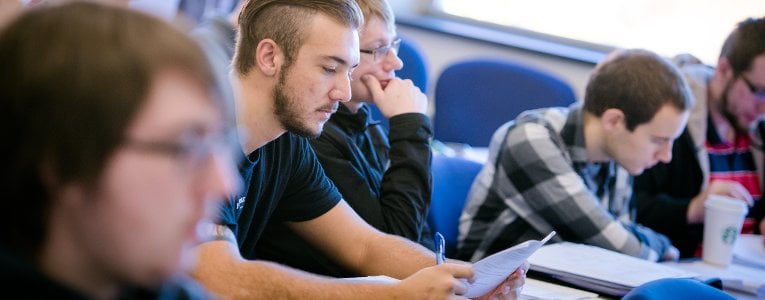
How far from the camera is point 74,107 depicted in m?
0.73

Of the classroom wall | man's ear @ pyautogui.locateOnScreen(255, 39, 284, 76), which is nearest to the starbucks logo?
man's ear @ pyautogui.locateOnScreen(255, 39, 284, 76)

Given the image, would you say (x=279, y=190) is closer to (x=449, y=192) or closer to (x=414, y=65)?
(x=449, y=192)

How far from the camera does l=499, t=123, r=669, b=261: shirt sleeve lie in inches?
96.7

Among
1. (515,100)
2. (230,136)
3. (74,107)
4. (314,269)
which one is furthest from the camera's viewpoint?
(515,100)

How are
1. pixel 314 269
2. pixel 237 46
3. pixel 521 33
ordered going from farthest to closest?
pixel 521 33
pixel 314 269
pixel 237 46

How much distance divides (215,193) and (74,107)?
0.15 m

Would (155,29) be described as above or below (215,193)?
above

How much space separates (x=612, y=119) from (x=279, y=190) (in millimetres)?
1047

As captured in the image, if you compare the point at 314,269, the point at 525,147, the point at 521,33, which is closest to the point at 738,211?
the point at 525,147

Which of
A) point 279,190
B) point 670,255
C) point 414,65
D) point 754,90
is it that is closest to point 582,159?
point 670,255

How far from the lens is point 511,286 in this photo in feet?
5.91

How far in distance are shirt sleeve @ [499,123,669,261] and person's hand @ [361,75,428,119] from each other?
0.27m

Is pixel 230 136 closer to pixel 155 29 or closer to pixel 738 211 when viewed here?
pixel 155 29

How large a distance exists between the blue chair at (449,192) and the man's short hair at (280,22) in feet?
2.46
